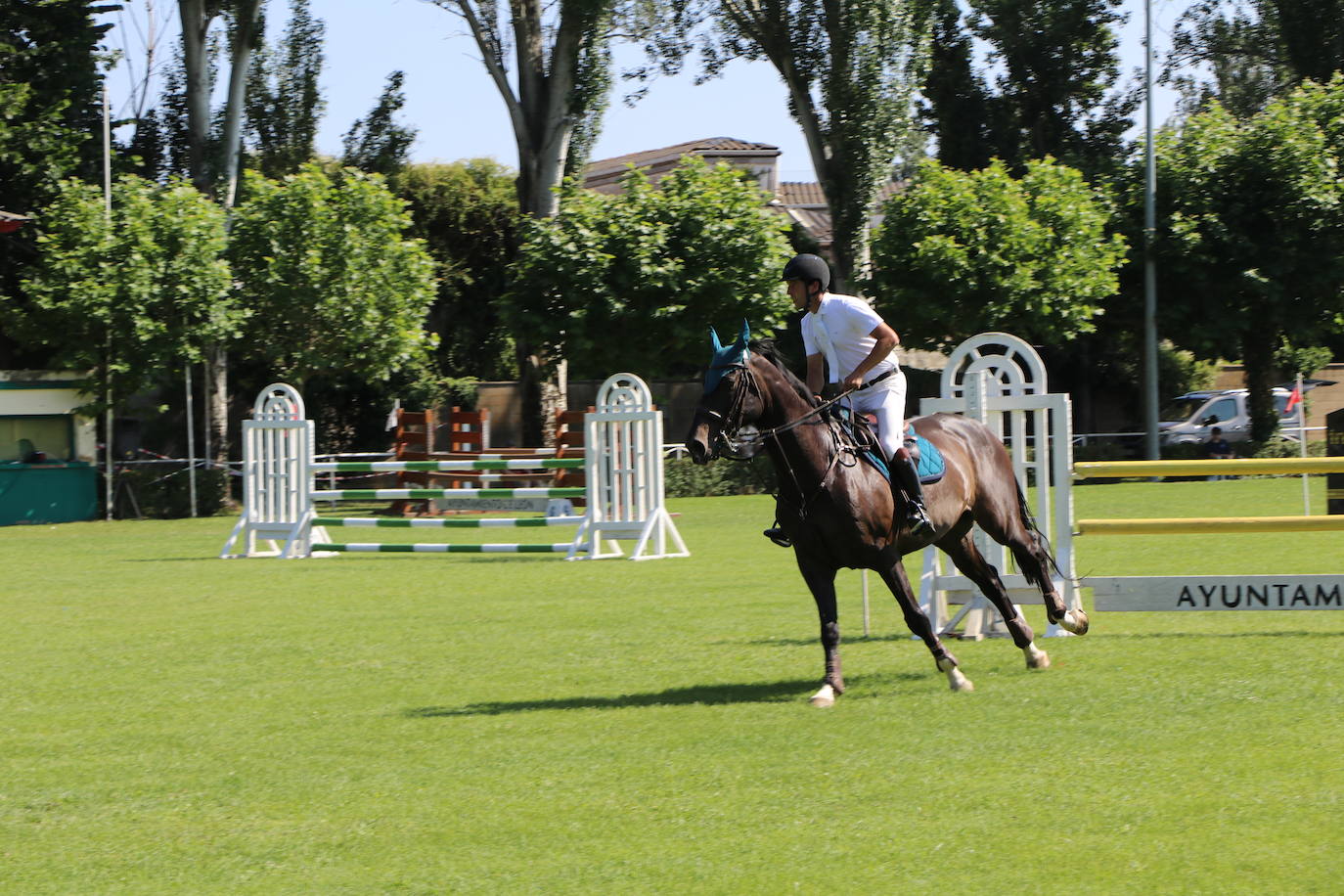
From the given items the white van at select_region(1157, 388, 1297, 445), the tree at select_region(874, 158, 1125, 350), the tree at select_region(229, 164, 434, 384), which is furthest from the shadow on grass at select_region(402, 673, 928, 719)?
the white van at select_region(1157, 388, 1297, 445)

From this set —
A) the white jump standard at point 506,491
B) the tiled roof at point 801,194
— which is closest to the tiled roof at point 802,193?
the tiled roof at point 801,194

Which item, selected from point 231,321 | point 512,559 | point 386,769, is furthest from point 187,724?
point 231,321

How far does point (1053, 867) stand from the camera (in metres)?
5.05

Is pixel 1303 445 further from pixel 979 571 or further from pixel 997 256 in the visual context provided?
pixel 979 571

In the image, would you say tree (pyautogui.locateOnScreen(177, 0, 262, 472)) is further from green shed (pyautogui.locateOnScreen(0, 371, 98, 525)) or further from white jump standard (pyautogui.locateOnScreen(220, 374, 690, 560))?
white jump standard (pyautogui.locateOnScreen(220, 374, 690, 560))

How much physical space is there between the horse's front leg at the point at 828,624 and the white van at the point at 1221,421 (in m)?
31.9

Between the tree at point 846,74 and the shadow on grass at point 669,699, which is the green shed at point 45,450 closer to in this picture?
the tree at point 846,74

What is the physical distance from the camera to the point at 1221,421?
133 feet

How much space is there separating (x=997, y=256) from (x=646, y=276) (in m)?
8.43

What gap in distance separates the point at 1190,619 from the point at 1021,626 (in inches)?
123

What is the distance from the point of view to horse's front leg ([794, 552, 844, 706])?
835 centimetres

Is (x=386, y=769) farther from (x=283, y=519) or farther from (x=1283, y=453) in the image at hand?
(x=1283, y=453)

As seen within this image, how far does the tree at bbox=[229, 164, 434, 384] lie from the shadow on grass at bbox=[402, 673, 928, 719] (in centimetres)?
2417

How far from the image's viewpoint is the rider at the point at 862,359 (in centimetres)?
857
